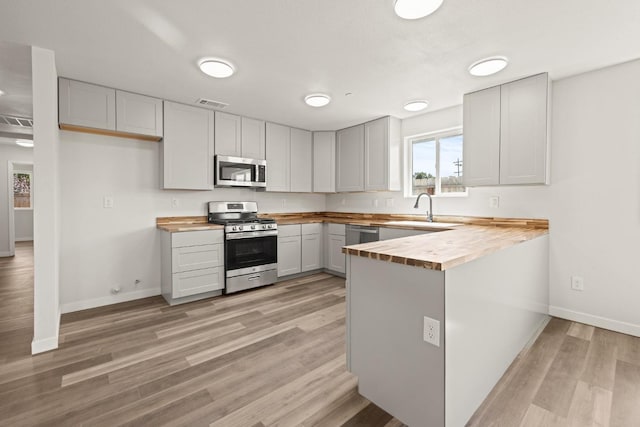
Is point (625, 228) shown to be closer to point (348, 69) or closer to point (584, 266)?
point (584, 266)

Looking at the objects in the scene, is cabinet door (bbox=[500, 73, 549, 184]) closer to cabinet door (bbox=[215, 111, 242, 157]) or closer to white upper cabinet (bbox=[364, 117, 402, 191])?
white upper cabinet (bbox=[364, 117, 402, 191])

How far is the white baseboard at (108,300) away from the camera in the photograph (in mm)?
3176

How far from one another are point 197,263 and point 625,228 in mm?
4296

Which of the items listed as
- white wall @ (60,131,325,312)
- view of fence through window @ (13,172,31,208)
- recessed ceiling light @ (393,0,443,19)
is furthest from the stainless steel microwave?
view of fence through window @ (13,172,31,208)

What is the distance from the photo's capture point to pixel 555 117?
2959 millimetres

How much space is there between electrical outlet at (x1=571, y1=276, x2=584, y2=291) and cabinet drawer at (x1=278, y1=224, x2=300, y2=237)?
3307 millimetres

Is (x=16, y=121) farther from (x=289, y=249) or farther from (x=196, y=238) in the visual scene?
(x=289, y=249)

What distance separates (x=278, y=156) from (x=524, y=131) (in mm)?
3209

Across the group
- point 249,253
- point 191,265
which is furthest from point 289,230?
point 191,265

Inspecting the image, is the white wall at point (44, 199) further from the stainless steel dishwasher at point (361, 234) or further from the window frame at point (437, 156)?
the window frame at point (437, 156)

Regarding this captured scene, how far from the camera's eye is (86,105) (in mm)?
3010

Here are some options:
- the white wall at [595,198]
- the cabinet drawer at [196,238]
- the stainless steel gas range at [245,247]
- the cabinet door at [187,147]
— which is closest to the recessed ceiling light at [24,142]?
the cabinet door at [187,147]

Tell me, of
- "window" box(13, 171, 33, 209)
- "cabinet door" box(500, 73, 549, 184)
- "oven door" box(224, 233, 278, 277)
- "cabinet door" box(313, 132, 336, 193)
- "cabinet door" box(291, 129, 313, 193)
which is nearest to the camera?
"cabinet door" box(500, 73, 549, 184)

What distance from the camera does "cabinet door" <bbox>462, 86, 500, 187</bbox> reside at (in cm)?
306
